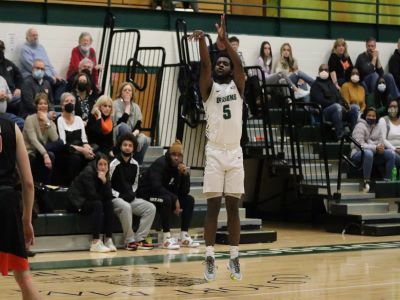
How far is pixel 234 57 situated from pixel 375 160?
26.0 feet

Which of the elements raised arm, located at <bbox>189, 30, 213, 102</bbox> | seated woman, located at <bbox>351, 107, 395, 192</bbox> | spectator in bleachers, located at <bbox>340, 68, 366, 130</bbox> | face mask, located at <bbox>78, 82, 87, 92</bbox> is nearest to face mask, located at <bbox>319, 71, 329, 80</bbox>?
spectator in bleachers, located at <bbox>340, 68, 366, 130</bbox>

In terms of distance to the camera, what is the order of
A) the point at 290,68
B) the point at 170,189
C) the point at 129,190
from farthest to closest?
the point at 290,68, the point at 170,189, the point at 129,190

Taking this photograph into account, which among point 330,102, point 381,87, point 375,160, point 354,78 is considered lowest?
point 375,160

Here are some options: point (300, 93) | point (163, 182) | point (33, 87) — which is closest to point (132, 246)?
point (163, 182)

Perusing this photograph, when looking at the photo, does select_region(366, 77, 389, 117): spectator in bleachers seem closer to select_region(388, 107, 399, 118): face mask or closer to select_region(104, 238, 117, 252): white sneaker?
select_region(388, 107, 399, 118): face mask

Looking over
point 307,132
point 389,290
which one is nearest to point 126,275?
point 389,290

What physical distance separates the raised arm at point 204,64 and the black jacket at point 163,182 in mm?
3723

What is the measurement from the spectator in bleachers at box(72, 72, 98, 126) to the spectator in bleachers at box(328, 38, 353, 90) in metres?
6.07

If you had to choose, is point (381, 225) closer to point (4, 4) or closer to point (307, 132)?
point (307, 132)

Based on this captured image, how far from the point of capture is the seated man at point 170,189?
12.9 metres

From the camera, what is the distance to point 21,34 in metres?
15.3

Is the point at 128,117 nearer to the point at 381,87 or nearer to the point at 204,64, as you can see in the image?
the point at 204,64

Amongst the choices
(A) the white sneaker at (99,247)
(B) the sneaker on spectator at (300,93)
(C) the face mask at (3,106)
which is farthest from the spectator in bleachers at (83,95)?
(B) the sneaker on spectator at (300,93)

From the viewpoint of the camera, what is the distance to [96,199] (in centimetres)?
1229
